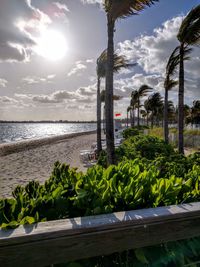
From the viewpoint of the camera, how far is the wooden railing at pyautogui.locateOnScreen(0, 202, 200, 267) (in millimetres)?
1388

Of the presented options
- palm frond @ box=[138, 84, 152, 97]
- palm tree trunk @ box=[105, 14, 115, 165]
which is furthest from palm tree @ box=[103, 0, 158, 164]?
palm frond @ box=[138, 84, 152, 97]

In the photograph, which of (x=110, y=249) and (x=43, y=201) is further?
(x=43, y=201)

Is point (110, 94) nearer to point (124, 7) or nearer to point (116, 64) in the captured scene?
point (124, 7)

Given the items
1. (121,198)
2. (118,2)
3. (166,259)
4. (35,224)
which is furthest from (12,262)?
(118,2)

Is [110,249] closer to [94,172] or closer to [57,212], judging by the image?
[57,212]

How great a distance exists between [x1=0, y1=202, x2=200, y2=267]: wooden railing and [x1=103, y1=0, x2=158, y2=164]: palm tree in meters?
6.27

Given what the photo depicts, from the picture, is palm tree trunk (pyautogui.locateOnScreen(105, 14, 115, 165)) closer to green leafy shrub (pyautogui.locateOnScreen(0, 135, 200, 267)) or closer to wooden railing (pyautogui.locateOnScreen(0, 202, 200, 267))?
green leafy shrub (pyautogui.locateOnScreen(0, 135, 200, 267))

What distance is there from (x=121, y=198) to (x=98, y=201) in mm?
229

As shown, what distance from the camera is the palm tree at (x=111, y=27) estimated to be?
7.30 meters

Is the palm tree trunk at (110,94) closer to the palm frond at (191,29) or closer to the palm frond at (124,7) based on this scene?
the palm frond at (124,7)

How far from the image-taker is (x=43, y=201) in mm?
1988

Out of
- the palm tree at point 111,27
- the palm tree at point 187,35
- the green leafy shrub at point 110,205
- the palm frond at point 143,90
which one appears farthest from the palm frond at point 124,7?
the palm frond at point 143,90

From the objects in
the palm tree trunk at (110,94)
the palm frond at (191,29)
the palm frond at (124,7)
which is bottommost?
the palm tree trunk at (110,94)

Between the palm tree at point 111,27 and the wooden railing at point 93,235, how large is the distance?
20.6 feet
